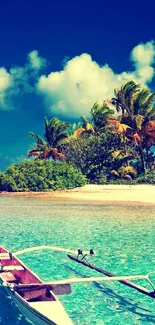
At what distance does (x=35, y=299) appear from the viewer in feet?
23.7

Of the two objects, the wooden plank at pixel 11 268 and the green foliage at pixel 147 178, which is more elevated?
the green foliage at pixel 147 178

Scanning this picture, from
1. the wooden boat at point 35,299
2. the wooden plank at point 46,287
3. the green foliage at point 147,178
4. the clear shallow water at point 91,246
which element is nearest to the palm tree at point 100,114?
the green foliage at point 147,178

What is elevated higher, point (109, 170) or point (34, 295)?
point (109, 170)

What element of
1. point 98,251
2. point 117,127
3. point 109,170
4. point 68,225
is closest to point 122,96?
point 117,127

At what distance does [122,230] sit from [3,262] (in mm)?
8736

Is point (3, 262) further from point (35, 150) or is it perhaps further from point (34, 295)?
point (35, 150)

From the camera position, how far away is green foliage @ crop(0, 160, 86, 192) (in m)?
41.2

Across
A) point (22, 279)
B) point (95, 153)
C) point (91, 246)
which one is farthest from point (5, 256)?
point (95, 153)

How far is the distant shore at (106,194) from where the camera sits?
32094mm

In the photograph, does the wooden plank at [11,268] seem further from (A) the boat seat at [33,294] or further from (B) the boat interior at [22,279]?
(A) the boat seat at [33,294]

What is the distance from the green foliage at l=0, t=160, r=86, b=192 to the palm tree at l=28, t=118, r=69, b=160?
16.7 feet

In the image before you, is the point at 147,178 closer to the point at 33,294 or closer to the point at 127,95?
the point at 127,95

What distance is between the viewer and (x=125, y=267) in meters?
11.6

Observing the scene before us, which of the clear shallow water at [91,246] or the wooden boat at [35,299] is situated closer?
the wooden boat at [35,299]
